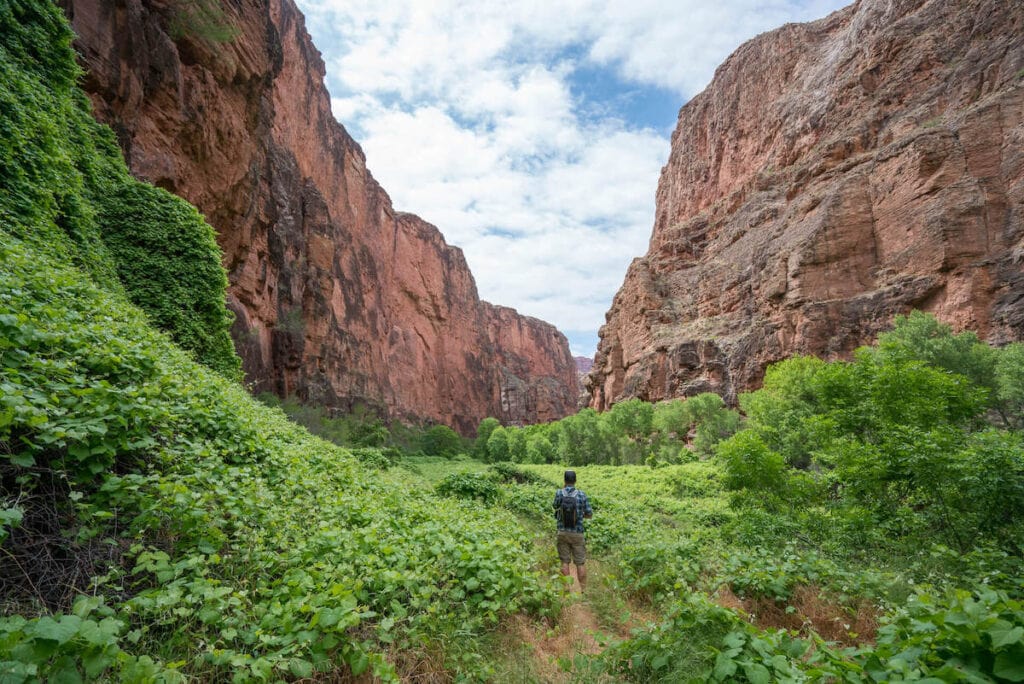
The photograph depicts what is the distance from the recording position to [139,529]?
322cm

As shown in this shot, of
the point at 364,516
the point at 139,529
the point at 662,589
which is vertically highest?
the point at 139,529

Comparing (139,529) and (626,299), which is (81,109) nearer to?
(139,529)

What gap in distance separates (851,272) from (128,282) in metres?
45.0

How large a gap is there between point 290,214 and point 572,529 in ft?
127

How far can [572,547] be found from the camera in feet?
24.8

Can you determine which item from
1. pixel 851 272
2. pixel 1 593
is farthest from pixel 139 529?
pixel 851 272

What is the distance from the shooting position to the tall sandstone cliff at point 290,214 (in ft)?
52.0

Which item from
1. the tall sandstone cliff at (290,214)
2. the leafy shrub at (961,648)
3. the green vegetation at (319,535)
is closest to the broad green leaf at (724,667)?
the green vegetation at (319,535)

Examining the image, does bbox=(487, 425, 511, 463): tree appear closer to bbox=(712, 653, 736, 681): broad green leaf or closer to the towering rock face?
the towering rock face

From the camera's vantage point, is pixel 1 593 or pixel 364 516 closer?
pixel 1 593

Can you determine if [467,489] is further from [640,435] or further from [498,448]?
[498,448]

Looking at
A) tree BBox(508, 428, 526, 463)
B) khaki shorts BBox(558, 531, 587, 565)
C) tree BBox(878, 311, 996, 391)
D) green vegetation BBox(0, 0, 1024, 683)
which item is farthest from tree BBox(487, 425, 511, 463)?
khaki shorts BBox(558, 531, 587, 565)

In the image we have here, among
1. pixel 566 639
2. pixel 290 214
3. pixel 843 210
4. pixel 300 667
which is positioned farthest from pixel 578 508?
pixel 843 210

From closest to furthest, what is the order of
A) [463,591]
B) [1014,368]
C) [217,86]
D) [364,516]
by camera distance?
[463,591] → [364,516] → [1014,368] → [217,86]
